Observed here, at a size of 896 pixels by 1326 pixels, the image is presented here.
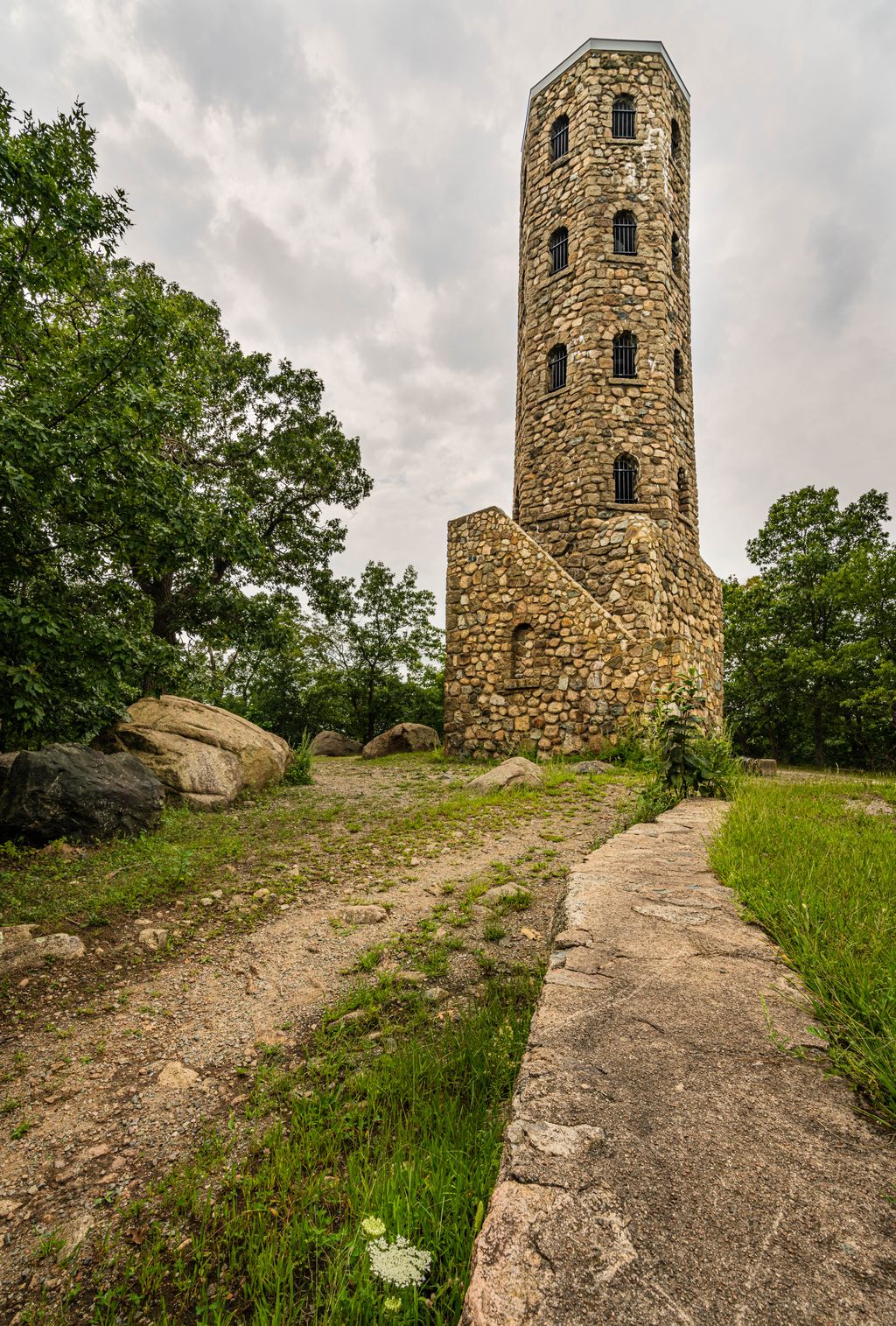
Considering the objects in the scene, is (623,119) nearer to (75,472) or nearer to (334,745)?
(75,472)

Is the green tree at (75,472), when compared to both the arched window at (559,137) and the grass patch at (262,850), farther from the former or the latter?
the arched window at (559,137)

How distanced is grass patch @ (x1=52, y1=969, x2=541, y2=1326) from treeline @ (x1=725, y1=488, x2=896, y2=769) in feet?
69.8

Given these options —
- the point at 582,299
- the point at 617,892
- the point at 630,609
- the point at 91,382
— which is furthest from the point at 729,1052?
the point at 582,299

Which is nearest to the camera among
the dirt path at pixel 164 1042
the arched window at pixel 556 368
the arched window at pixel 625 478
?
the dirt path at pixel 164 1042

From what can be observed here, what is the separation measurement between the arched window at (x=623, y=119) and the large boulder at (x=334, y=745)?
54.8 ft

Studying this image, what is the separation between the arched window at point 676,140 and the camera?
13.8 m

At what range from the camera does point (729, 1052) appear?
4.69ft

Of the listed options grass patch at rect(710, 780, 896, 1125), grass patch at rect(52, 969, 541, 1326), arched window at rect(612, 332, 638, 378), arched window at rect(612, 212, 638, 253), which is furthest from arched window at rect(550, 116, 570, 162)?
grass patch at rect(52, 969, 541, 1326)

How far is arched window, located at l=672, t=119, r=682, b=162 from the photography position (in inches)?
545

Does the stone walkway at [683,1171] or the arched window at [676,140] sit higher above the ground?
the arched window at [676,140]

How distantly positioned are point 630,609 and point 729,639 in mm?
16275

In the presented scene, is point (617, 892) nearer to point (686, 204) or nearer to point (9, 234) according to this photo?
point (9, 234)

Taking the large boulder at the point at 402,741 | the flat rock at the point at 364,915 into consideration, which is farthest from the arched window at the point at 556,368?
the flat rock at the point at 364,915

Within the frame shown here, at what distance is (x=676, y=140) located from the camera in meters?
13.9
